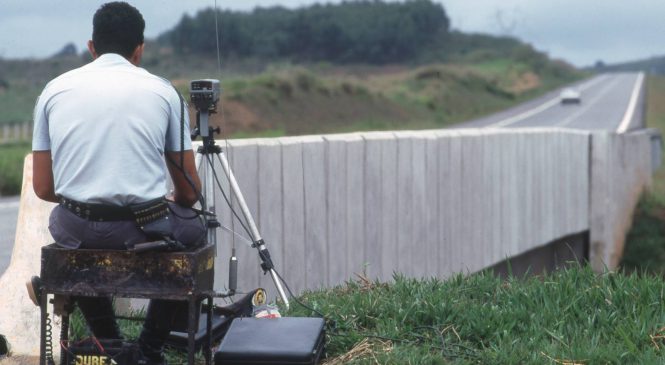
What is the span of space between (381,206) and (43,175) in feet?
22.6

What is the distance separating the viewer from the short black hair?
211 inches

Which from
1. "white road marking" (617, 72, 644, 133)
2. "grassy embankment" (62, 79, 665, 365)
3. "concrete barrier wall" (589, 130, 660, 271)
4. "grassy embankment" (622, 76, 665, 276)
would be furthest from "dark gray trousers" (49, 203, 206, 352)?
"white road marking" (617, 72, 644, 133)

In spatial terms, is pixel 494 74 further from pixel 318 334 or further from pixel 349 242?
pixel 318 334

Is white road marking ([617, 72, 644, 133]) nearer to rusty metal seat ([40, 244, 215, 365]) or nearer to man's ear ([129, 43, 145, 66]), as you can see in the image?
man's ear ([129, 43, 145, 66])

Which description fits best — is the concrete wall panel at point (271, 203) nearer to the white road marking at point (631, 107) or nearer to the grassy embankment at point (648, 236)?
the grassy embankment at point (648, 236)

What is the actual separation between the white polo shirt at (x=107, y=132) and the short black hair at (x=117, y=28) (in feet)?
0.52

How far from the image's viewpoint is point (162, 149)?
530cm

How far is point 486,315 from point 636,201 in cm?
1980

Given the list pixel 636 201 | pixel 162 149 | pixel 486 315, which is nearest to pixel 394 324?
pixel 486 315

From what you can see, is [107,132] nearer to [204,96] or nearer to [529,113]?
[204,96]

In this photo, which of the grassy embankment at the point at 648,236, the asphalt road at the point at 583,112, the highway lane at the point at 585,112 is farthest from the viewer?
the asphalt road at the point at 583,112

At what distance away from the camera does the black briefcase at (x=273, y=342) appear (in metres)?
5.45

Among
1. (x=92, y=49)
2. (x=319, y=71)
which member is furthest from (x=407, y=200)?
(x=319, y=71)

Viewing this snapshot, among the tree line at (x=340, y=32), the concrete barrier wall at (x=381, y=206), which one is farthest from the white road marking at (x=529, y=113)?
the concrete barrier wall at (x=381, y=206)
